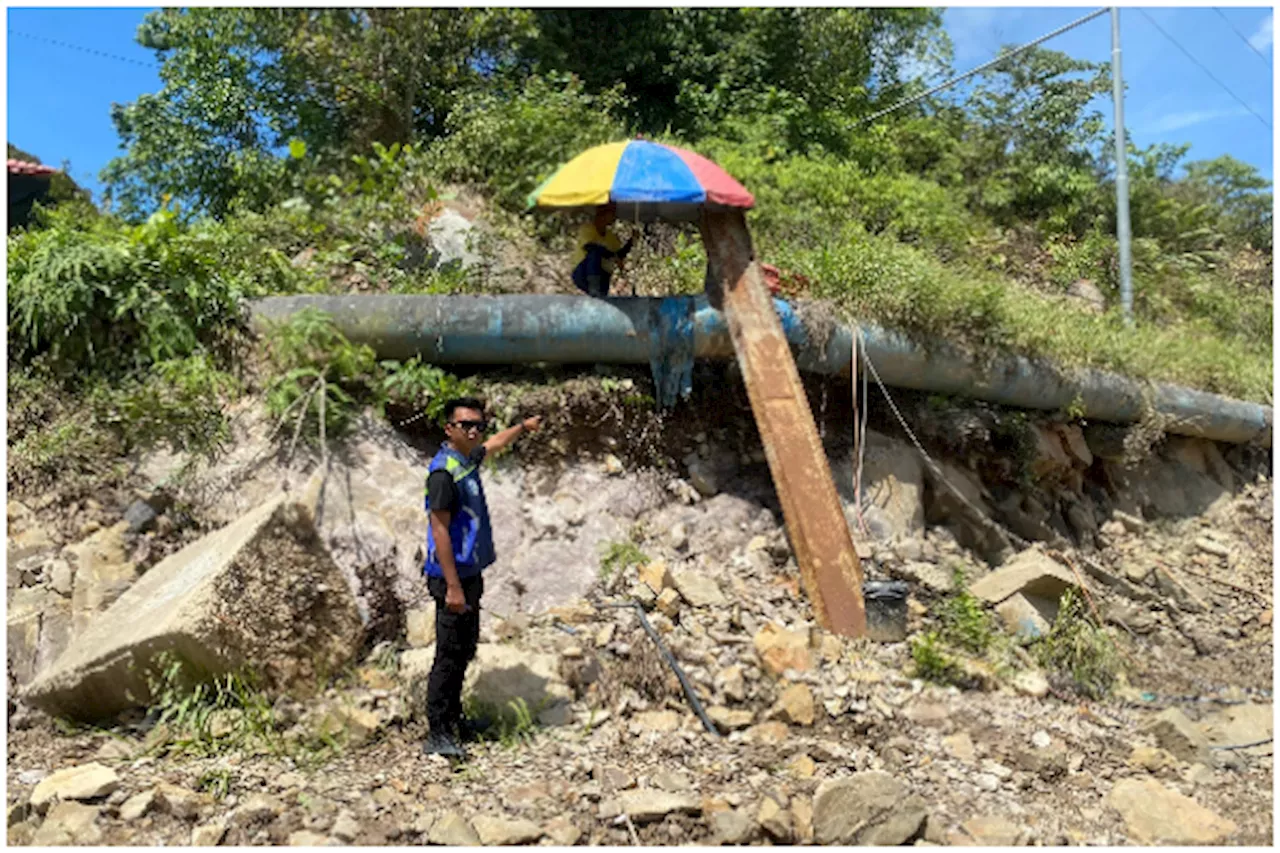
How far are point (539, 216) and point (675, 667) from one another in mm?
4878

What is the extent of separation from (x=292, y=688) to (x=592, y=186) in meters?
3.26

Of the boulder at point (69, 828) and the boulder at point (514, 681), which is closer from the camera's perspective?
the boulder at point (69, 828)

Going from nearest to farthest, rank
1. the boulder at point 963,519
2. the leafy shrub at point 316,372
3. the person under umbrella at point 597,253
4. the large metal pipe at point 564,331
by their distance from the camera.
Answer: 1. the leafy shrub at point 316,372
2. the large metal pipe at point 564,331
3. the person under umbrella at point 597,253
4. the boulder at point 963,519

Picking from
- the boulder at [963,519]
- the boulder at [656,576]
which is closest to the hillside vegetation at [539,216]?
the boulder at [963,519]

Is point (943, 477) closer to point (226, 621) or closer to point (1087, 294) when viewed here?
point (226, 621)

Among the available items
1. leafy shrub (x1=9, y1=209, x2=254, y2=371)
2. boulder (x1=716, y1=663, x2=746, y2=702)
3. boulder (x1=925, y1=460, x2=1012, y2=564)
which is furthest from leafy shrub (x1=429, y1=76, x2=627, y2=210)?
boulder (x1=716, y1=663, x2=746, y2=702)

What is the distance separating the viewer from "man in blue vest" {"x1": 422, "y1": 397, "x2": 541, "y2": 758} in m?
3.48

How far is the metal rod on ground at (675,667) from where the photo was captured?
3.96 m

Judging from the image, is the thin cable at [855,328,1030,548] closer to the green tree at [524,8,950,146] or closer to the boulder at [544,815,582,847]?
the boulder at [544,815,582,847]

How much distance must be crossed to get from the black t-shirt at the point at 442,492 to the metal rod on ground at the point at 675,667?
1.32 meters

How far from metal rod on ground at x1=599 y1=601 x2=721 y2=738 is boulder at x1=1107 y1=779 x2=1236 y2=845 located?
1570 mm

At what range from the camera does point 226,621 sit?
Answer: 3703 mm

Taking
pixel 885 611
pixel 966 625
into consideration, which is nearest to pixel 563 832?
pixel 885 611

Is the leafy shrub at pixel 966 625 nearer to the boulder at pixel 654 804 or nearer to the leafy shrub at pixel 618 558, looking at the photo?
the leafy shrub at pixel 618 558
